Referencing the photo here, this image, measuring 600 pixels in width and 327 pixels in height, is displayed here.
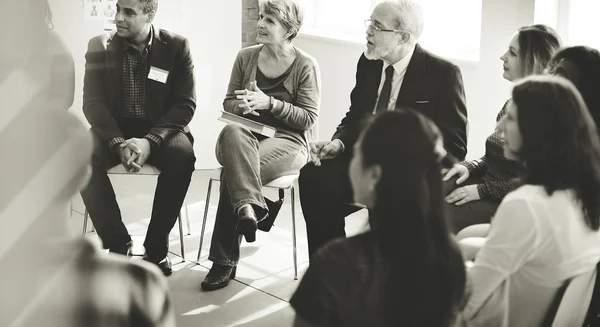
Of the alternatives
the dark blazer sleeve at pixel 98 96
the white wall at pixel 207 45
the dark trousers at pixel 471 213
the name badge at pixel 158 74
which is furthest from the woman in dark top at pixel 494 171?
the white wall at pixel 207 45

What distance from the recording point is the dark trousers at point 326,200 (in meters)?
2.81

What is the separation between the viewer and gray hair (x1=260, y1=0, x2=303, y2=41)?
328 cm

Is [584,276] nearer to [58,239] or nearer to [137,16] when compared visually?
[58,239]

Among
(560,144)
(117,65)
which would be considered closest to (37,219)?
(560,144)

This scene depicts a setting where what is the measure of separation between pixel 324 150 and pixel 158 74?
1.03 m

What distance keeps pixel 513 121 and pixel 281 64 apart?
1.75m

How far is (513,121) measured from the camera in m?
1.75

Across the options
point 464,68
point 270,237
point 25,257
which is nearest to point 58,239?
point 25,257

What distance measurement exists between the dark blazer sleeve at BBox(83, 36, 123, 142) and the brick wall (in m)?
2.28

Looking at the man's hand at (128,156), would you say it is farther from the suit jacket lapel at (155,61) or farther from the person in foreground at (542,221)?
the person in foreground at (542,221)

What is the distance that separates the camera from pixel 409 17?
301 centimetres

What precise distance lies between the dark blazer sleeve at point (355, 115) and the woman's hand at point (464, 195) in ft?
1.93

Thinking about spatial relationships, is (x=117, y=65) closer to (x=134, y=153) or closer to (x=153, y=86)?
(x=153, y=86)

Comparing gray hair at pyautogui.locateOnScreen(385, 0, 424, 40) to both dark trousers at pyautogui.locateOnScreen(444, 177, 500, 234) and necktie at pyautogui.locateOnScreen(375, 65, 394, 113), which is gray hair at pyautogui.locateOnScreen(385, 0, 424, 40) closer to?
necktie at pyautogui.locateOnScreen(375, 65, 394, 113)
